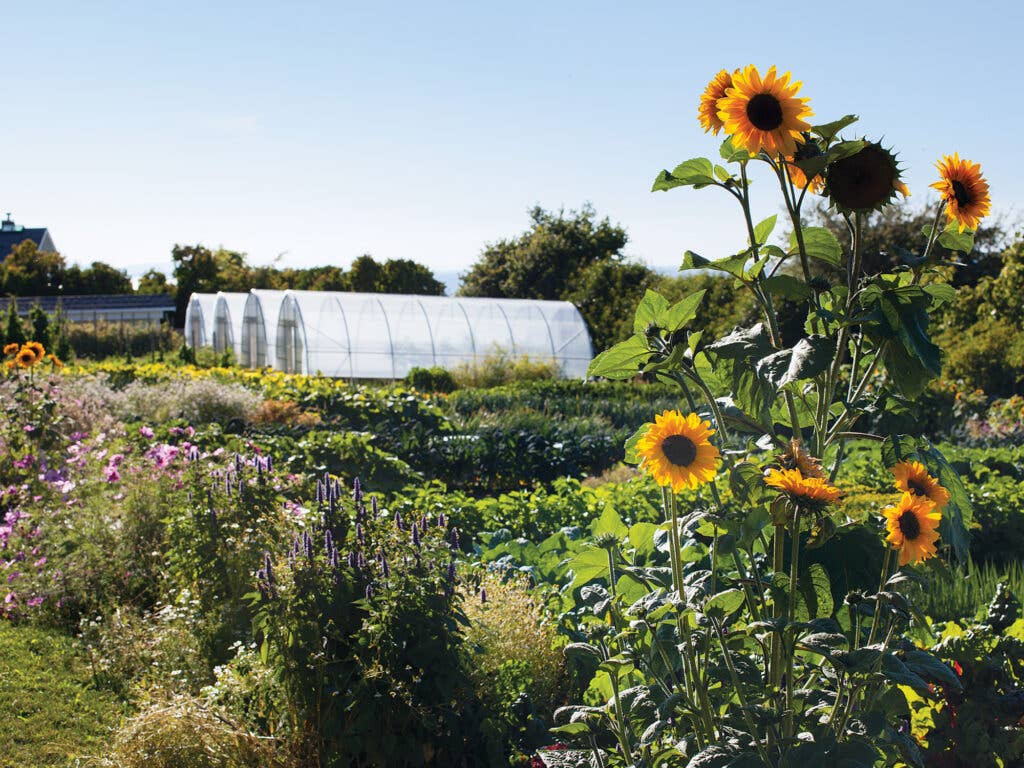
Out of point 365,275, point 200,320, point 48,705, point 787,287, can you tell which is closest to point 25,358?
point 48,705

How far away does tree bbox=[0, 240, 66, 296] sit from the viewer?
3284 cm

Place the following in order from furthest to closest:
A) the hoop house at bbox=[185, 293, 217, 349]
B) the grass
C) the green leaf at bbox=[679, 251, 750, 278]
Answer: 1. the hoop house at bbox=[185, 293, 217, 349]
2. the grass
3. the green leaf at bbox=[679, 251, 750, 278]

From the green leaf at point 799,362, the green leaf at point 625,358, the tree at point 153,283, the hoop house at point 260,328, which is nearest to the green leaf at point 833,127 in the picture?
the green leaf at point 799,362

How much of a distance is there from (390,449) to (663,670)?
6466mm

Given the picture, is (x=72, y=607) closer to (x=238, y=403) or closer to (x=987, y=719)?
(x=987, y=719)

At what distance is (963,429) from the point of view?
438 inches

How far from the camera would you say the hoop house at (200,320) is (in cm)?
2272

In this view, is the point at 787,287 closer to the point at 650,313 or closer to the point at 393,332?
the point at 650,313

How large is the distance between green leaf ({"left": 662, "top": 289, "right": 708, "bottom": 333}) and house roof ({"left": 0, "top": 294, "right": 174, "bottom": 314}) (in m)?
31.8

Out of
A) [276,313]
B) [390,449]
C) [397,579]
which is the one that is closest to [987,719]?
[397,579]

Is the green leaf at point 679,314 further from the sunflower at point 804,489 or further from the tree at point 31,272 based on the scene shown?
the tree at point 31,272

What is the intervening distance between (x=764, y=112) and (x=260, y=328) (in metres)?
17.7

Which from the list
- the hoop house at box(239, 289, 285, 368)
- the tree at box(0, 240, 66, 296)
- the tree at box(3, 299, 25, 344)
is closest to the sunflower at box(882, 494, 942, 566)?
the hoop house at box(239, 289, 285, 368)

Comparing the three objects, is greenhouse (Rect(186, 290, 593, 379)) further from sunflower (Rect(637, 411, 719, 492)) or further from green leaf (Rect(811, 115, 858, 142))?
green leaf (Rect(811, 115, 858, 142))
